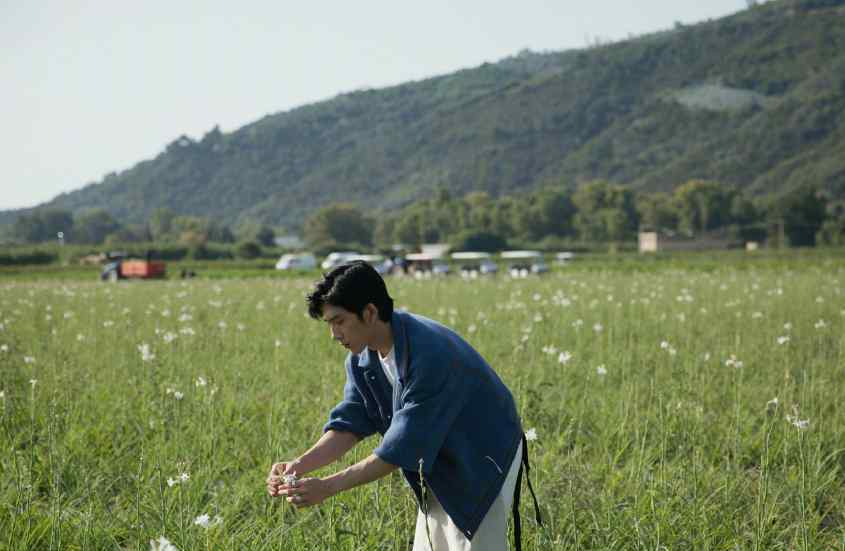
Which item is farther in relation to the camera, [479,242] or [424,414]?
[479,242]

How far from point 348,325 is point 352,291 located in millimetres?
123

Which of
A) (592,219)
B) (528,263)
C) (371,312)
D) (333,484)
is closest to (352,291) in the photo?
(371,312)

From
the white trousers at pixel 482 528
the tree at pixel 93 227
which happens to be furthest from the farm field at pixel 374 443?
the tree at pixel 93 227

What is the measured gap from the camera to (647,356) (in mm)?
7438

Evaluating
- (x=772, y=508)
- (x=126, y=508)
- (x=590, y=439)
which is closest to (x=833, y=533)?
(x=772, y=508)

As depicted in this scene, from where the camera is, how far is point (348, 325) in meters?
2.65

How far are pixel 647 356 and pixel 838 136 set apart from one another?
624 feet

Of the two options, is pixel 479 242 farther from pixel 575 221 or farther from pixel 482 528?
pixel 482 528

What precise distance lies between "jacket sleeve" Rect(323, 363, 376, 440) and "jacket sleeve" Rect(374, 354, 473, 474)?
405 mm

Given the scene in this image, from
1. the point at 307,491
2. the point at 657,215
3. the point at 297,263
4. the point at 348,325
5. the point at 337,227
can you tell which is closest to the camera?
the point at 307,491

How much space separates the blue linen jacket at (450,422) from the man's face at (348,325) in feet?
0.35

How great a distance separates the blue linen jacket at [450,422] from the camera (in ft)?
8.38

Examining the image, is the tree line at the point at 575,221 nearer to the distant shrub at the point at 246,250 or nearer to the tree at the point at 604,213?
the tree at the point at 604,213

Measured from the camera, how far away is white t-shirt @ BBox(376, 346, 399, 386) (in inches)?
109
